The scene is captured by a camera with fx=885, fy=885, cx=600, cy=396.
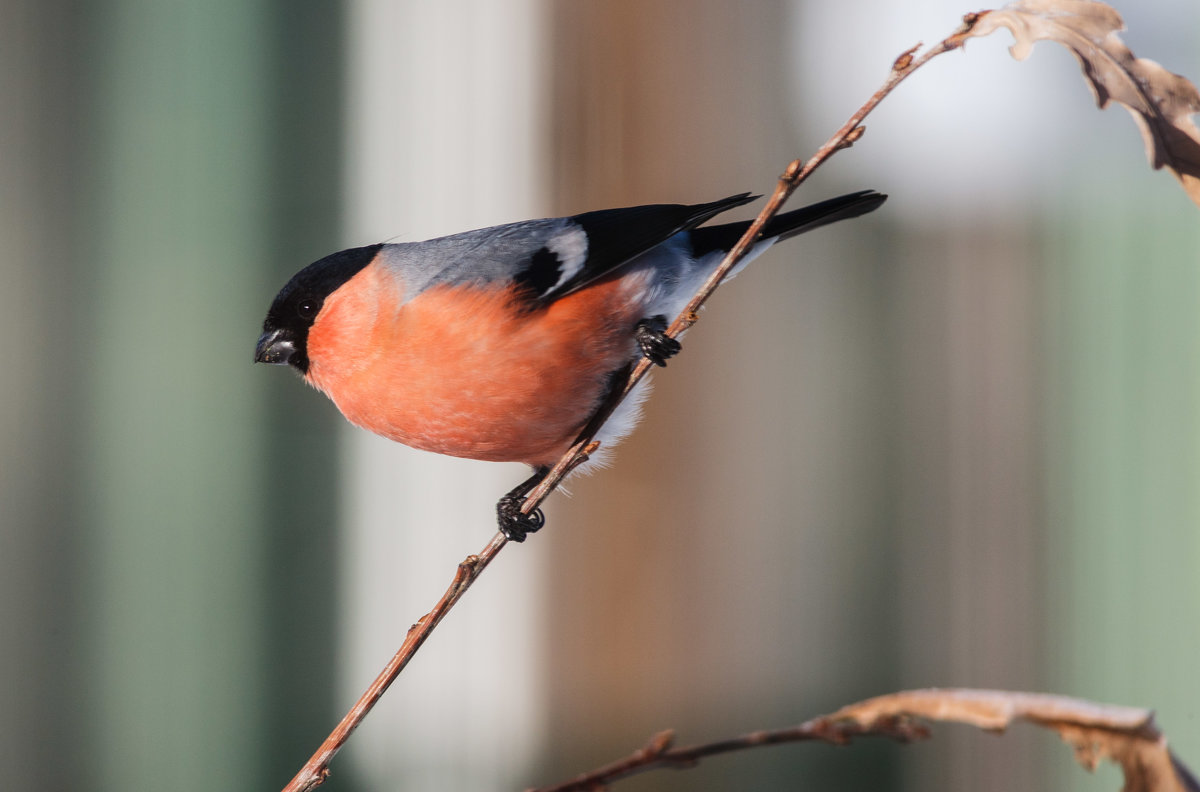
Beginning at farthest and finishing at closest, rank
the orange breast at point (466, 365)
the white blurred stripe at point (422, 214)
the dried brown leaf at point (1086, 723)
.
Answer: the white blurred stripe at point (422, 214) → the orange breast at point (466, 365) → the dried brown leaf at point (1086, 723)

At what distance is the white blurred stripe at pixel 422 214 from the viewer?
0.53 metres

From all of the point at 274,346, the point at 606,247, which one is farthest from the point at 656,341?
the point at 274,346

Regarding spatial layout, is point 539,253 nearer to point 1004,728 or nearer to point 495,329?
point 495,329

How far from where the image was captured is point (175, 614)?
1.84 ft

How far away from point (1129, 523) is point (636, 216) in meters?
0.50

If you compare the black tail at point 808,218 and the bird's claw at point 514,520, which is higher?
the black tail at point 808,218

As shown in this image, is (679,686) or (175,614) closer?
(175,614)

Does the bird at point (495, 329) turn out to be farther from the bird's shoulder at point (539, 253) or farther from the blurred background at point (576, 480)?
the blurred background at point (576, 480)

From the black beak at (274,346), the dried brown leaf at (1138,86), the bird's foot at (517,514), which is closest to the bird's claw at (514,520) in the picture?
the bird's foot at (517,514)

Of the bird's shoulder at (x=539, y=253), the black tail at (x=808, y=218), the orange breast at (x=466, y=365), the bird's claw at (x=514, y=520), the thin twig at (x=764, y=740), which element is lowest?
the thin twig at (x=764, y=740)

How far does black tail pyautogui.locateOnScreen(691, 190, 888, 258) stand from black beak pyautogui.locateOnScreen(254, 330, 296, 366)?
0.17m

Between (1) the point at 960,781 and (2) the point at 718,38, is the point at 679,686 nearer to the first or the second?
(1) the point at 960,781

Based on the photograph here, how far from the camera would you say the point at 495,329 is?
342 mm

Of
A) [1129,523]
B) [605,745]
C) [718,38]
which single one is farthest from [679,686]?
[718,38]
